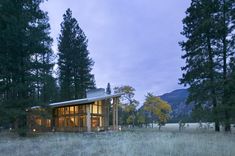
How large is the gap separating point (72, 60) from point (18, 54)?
20313mm

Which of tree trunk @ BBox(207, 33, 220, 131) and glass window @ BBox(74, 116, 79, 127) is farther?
glass window @ BBox(74, 116, 79, 127)

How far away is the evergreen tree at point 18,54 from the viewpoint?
2364 cm

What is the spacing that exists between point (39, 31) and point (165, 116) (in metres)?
31.9

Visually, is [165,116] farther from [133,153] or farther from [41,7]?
[133,153]

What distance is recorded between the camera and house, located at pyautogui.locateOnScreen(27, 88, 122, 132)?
35219 millimetres

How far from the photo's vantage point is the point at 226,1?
1030 inches

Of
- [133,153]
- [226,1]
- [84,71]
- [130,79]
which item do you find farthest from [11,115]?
[130,79]

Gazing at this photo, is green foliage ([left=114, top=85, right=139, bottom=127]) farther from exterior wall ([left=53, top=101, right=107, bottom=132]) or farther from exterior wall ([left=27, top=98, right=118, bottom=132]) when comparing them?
exterior wall ([left=53, top=101, right=107, bottom=132])

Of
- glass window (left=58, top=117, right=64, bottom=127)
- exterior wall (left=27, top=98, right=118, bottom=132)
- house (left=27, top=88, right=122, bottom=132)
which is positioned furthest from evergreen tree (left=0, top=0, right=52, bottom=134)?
glass window (left=58, top=117, right=64, bottom=127)

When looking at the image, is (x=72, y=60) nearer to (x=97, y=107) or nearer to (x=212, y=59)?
(x=97, y=107)

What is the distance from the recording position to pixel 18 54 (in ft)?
79.8

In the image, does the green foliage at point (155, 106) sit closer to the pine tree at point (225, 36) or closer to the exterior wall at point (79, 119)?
the exterior wall at point (79, 119)

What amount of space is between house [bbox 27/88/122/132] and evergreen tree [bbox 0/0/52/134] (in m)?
9.83

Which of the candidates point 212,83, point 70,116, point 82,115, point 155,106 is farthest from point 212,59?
point 155,106
